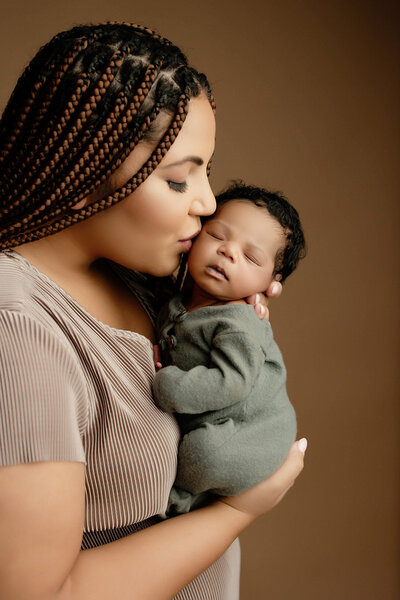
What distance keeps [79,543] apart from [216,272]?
56cm

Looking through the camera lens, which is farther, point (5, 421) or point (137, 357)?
point (137, 357)

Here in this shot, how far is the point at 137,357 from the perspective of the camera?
45.5 inches

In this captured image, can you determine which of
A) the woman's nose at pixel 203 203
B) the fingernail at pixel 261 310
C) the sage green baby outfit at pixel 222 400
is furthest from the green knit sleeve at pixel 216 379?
the woman's nose at pixel 203 203

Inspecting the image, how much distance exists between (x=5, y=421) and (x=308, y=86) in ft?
6.51

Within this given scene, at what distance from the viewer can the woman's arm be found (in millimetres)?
811

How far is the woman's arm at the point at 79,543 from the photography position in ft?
2.66

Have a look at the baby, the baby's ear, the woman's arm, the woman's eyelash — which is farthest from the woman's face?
→ the woman's arm

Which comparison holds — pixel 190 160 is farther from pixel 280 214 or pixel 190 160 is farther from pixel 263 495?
pixel 263 495

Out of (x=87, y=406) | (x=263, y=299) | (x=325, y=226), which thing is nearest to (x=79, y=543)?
(x=87, y=406)

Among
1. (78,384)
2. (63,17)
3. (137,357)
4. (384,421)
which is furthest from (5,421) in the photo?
(384,421)

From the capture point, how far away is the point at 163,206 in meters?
1.11

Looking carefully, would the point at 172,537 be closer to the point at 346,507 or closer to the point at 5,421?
the point at 5,421

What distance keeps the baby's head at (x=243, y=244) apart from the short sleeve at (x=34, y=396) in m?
0.44

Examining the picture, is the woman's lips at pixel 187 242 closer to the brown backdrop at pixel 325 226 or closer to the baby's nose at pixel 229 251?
the baby's nose at pixel 229 251
